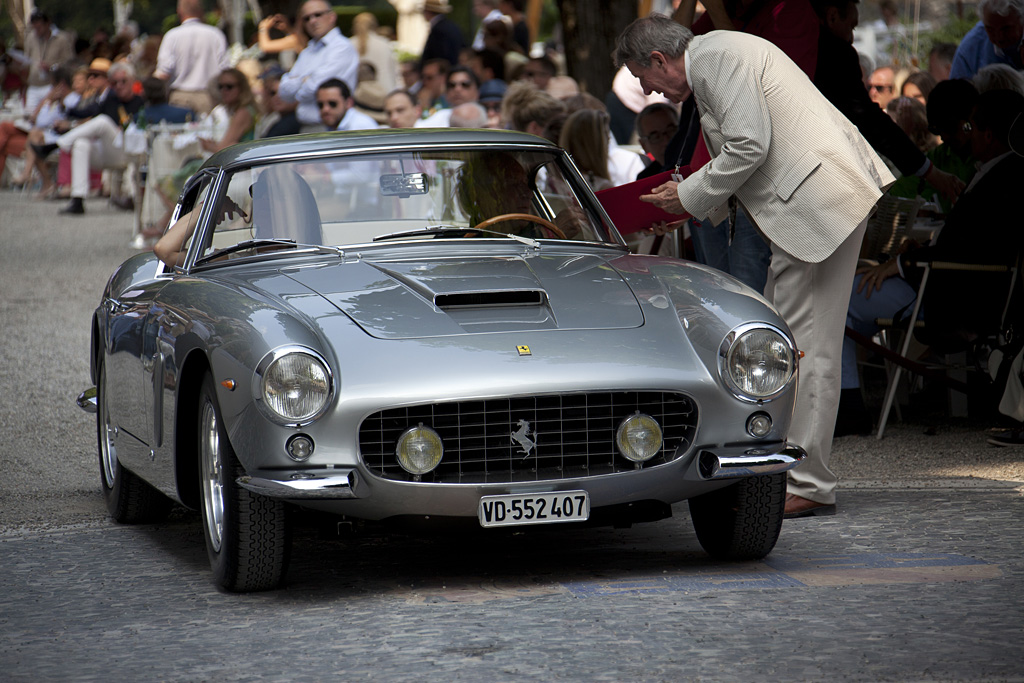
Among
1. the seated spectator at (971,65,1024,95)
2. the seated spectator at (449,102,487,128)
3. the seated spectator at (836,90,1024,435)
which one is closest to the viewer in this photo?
the seated spectator at (836,90,1024,435)

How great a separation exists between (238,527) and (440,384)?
0.79 meters

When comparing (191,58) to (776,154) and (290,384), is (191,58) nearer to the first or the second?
(776,154)

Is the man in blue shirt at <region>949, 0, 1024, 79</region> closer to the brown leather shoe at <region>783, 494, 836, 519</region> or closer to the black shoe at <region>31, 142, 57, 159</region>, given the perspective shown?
the brown leather shoe at <region>783, 494, 836, 519</region>

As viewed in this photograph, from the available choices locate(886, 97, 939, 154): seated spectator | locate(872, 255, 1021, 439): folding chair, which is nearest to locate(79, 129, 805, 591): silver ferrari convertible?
locate(872, 255, 1021, 439): folding chair

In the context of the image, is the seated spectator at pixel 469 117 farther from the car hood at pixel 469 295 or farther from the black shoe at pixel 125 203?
the black shoe at pixel 125 203

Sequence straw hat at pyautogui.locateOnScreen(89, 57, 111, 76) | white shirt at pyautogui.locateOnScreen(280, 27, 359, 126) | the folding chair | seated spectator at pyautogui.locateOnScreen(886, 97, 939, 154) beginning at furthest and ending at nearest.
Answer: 1. straw hat at pyautogui.locateOnScreen(89, 57, 111, 76)
2. white shirt at pyautogui.locateOnScreen(280, 27, 359, 126)
3. seated spectator at pyautogui.locateOnScreen(886, 97, 939, 154)
4. the folding chair

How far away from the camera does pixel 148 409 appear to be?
5.26 m

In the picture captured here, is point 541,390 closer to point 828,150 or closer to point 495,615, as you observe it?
point 495,615

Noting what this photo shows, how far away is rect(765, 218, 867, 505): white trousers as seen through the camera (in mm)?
5641

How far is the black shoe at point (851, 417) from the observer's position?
24.8 ft

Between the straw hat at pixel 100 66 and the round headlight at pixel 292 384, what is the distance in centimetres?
1971

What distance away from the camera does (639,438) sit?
14.8 ft

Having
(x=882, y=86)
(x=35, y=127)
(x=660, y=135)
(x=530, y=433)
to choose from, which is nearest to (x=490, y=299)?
(x=530, y=433)

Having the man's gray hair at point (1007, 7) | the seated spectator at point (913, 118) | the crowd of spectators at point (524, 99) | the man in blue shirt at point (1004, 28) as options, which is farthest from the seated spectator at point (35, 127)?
the man's gray hair at point (1007, 7)
